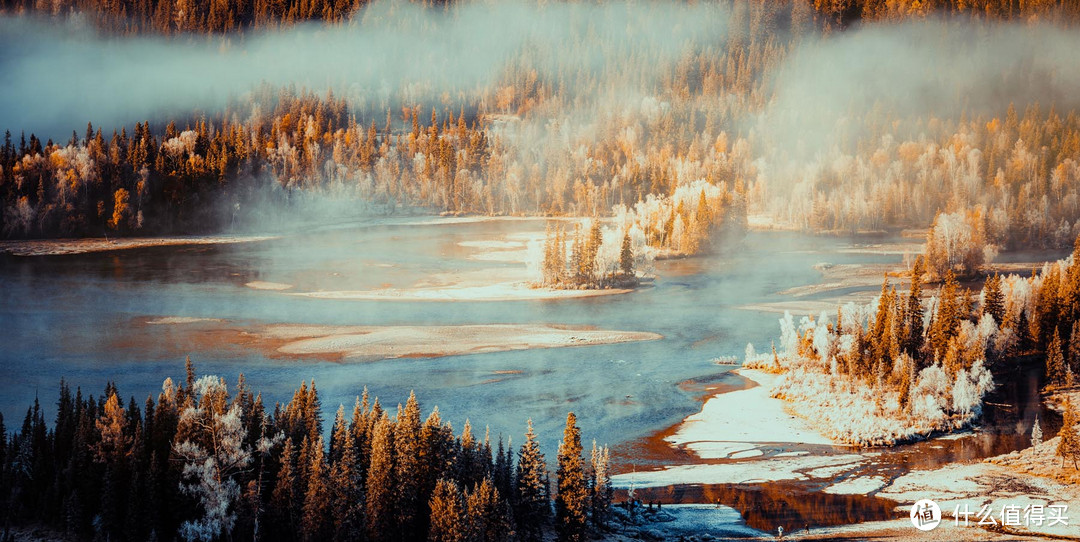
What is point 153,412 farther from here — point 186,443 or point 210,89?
point 210,89

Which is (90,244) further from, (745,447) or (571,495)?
(571,495)

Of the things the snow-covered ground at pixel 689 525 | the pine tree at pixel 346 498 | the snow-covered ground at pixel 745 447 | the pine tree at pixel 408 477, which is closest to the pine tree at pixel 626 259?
the snow-covered ground at pixel 745 447

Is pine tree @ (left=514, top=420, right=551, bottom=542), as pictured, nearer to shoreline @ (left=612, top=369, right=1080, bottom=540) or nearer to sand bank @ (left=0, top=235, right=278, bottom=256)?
shoreline @ (left=612, top=369, right=1080, bottom=540)

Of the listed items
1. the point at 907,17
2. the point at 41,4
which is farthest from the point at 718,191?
the point at 41,4

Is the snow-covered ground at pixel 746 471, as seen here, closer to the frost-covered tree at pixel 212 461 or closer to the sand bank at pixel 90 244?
A: the frost-covered tree at pixel 212 461

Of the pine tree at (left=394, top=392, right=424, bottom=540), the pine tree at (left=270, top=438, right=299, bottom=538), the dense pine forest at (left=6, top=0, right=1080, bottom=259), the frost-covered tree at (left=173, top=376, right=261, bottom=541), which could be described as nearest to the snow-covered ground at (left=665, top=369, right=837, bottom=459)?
the pine tree at (left=394, top=392, right=424, bottom=540)

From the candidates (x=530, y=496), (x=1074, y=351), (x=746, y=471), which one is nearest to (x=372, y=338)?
(x=746, y=471)
